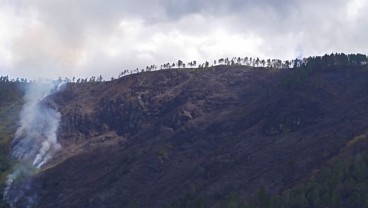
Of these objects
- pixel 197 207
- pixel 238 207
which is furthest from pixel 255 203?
pixel 197 207

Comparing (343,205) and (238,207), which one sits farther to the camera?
(238,207)

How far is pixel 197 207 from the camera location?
19838 cm

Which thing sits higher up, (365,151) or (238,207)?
(365,151)

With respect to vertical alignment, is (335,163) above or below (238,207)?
above

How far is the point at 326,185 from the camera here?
179m

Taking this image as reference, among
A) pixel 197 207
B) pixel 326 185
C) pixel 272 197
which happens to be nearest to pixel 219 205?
pixel 197 207

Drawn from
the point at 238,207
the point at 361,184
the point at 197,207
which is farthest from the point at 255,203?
the point at 361,184

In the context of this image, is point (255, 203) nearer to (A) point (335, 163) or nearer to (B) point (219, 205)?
(B) point (219, 205)

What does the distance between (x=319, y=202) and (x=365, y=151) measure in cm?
3467

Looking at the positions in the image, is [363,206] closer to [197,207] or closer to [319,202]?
[319,202]

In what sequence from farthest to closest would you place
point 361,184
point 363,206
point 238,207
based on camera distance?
point 238,207, point 361,184, point 363,206

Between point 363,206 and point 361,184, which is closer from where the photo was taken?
point 363,206

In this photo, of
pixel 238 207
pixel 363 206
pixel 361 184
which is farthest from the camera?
pixel 238 207

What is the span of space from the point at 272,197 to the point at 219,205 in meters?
21.4
